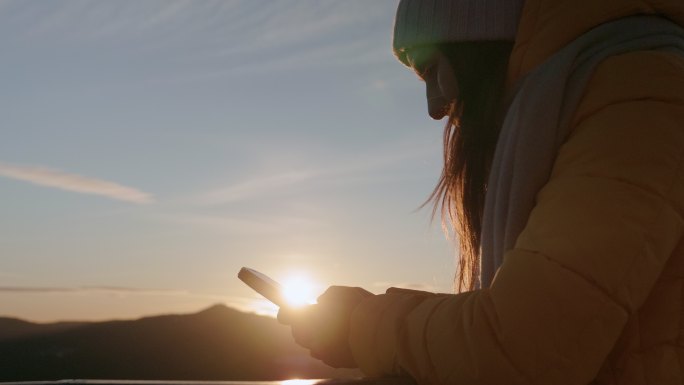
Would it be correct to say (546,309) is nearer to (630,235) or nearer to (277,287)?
(630,235)

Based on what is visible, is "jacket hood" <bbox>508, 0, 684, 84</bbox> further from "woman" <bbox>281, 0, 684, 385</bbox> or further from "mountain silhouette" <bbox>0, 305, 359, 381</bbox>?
"mountain silhouette" <bbox>0, 305, 359, 381</bbox>

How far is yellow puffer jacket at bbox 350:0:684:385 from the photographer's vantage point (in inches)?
70.7

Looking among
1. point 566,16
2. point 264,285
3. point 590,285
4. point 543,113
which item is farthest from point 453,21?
point 590,285

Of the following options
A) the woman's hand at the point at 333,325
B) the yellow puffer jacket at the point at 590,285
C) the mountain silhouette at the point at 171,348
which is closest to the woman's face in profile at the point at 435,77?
the yellow puffer jacket at the point at 590,285

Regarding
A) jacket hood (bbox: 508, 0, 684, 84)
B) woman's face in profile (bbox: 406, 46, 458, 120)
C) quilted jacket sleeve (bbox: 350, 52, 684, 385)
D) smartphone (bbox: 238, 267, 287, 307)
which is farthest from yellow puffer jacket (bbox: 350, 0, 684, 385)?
woman's face in profile (bbox: 406, 46, 458, 120)

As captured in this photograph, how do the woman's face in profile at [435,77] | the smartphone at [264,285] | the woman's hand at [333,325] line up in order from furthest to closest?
the woman's face in profile at [435,77]
the smartphone at [264,285]
the woman's hand at [333,325]

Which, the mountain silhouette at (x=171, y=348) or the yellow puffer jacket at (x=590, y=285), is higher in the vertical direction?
the yellow puffer jacket at (x=590, y=285)

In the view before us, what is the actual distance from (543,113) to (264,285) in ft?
3.57

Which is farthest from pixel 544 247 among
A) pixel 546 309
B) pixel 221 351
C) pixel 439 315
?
pixel 221 351

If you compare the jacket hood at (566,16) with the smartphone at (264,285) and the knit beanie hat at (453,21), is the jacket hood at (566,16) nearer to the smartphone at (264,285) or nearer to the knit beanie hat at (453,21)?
the knit beanie hat at (453,21)

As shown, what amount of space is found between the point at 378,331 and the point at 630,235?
683 mm

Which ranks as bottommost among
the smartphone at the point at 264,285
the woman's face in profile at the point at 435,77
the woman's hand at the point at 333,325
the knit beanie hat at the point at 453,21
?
the woman's hand at the point at 333,325

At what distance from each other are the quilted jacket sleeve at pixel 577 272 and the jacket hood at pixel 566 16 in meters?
0.43

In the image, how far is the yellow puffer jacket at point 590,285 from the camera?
1797mm
